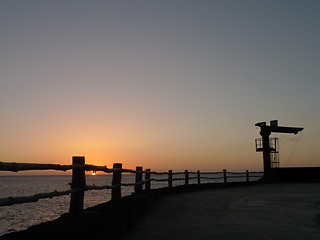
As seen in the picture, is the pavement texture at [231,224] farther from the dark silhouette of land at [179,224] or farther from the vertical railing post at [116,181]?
the vertical railing post at [116,181]

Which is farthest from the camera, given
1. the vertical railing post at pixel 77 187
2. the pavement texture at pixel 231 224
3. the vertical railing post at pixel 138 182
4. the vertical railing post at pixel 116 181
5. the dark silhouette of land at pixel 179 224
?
the vertical railing post at pixel 138 182

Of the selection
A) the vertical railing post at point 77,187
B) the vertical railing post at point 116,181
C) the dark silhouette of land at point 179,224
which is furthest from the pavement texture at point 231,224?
the vertical railing post at point 77,187

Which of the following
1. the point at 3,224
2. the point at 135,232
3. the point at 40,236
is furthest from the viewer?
the point at 3,224

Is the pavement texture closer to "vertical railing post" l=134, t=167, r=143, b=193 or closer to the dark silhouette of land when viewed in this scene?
the dark silhouette of land

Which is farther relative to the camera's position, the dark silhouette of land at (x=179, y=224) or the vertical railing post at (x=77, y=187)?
the vertical railing post at (x=77, y=187)

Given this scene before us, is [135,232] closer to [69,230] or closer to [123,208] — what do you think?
[123,208]

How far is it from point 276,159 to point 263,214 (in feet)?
71.2

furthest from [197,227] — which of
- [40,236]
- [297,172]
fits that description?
[297,172]

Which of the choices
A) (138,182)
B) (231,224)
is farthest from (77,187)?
(138,182)

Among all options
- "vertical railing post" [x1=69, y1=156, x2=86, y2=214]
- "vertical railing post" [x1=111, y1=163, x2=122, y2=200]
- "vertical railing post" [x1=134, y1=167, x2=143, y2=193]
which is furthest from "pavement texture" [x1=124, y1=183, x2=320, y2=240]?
"vertical railing post" [x1=134, y1=167, x2=143, y2=193]

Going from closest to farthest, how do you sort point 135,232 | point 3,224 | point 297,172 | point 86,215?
point 86,215
point 135,232
point 297,172
point 3,224

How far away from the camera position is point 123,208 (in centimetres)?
595

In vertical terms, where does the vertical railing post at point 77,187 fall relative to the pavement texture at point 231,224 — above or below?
above

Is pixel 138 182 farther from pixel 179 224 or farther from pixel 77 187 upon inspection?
pixel 77 187
